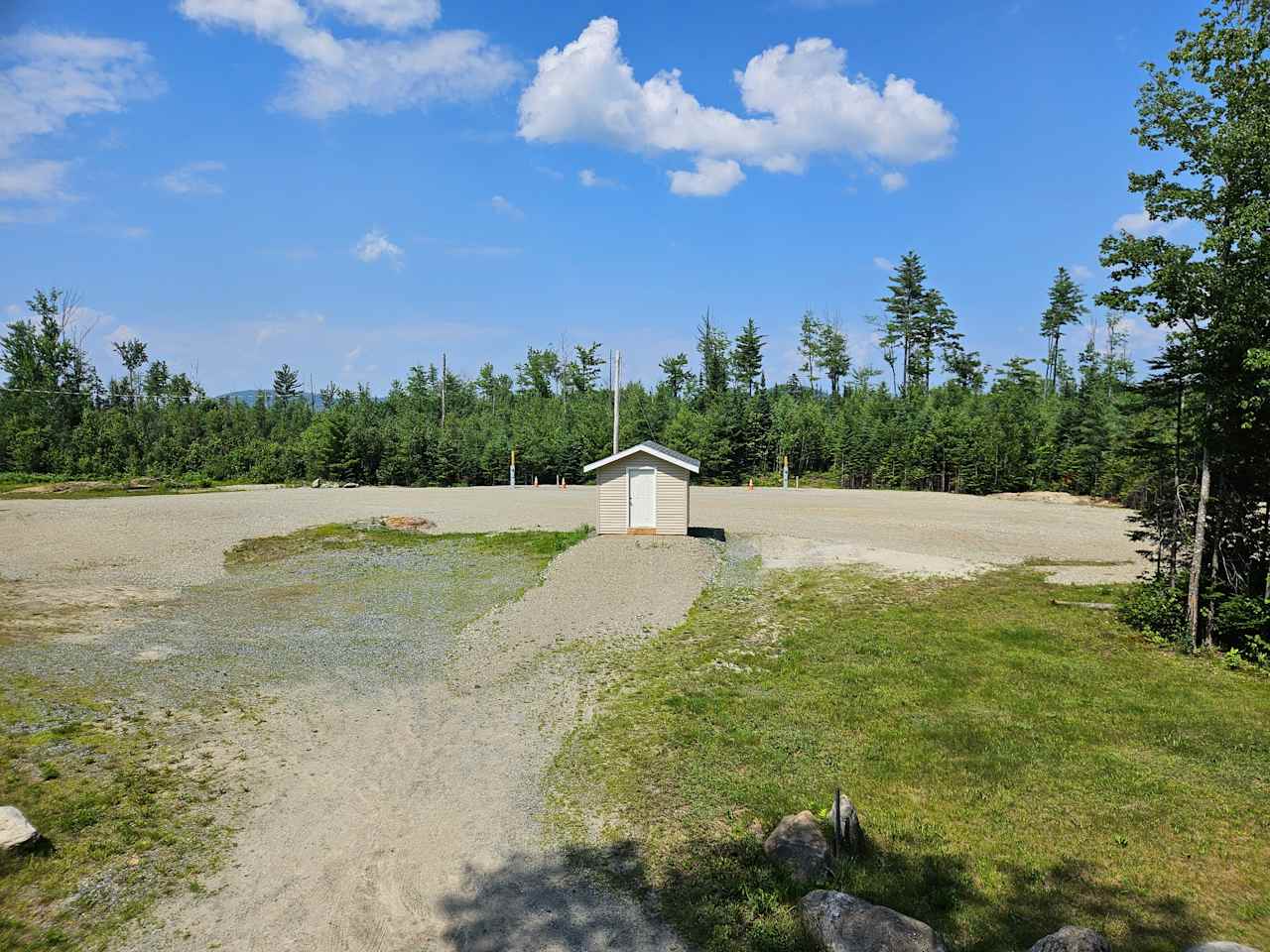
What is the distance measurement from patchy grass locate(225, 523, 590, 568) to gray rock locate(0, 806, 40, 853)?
1331cm

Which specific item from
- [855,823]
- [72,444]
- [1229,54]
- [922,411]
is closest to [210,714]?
[855,823]

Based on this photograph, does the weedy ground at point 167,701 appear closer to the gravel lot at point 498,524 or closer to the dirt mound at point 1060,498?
the gravel lot at point 498,524

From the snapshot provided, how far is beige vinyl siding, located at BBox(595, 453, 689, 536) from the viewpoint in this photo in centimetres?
2028

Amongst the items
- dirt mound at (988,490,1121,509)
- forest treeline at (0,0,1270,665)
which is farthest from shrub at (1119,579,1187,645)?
dirt mound at (988,490,1121,509)

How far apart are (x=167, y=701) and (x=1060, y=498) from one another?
39.5 m

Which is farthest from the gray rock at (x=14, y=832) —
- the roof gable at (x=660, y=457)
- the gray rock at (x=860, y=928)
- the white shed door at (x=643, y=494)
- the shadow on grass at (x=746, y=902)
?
the white shed door at (x=643, y=494)

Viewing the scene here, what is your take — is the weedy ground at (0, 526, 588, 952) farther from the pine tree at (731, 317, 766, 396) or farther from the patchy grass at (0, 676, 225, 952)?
the pine tree at (731, 317, 766, 396)

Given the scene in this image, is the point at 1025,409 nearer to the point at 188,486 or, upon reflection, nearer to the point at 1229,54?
the point at 1229,54

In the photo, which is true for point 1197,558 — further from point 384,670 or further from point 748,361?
point 748,361

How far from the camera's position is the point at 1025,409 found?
1955 inches

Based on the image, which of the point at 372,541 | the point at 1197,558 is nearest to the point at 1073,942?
the point at 1197,558

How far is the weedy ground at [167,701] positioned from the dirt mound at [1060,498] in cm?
2959

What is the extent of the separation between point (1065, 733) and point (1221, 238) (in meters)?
6.51

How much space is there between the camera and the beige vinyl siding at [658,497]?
66.5ft
